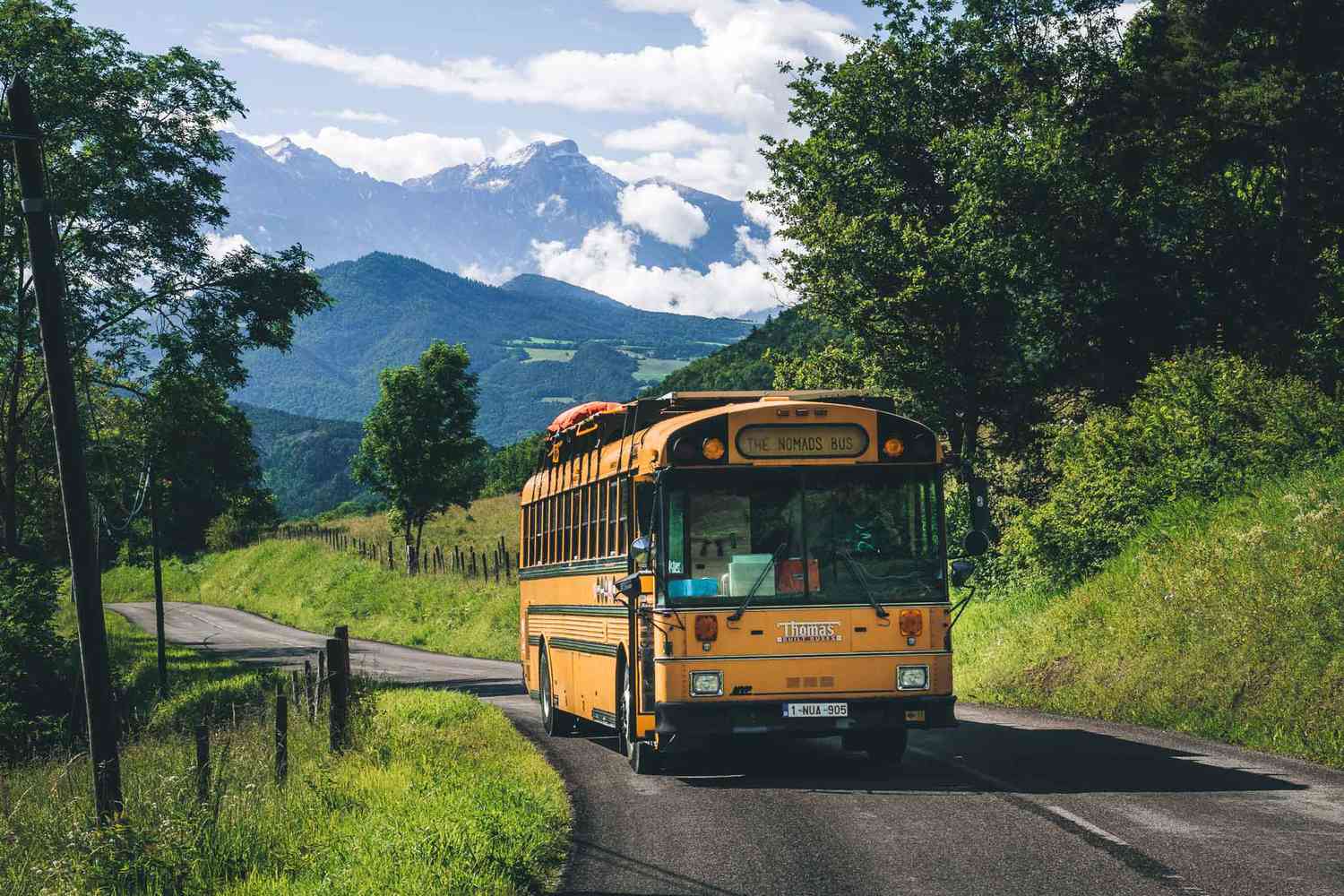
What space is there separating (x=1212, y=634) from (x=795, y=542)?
670 cm

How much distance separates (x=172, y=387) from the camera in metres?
32.2

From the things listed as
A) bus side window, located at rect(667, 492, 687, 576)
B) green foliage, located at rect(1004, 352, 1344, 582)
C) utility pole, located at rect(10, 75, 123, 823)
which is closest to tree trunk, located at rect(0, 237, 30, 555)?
utility pole, located at rect(10, 75, 123, 823)

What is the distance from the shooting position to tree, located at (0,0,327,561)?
30656 millimetres

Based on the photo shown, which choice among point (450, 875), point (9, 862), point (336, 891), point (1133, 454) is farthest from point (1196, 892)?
point (1133, 454)

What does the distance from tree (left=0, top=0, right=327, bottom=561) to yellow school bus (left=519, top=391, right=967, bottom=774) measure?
70.6ft

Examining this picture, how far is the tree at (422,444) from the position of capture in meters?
65.5

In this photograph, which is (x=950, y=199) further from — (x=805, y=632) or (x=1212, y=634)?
(x=805, y=632)

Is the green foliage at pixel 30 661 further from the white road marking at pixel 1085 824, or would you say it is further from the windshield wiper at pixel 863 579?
the white road marking at pixel 1085 824

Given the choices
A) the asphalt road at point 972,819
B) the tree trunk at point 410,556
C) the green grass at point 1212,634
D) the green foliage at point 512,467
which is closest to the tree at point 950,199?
the green grass at point 1212,634

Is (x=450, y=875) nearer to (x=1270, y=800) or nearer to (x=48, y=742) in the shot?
(x=1270, y=800)

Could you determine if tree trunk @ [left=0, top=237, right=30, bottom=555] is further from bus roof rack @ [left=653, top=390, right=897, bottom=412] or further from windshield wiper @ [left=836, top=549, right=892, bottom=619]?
windshield wiper @ [left=836, top=549, right=892, bottom=619]

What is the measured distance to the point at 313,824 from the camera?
1055cm

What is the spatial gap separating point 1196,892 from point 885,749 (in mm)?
6004

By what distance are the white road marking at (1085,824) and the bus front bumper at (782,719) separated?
1.89 metres
